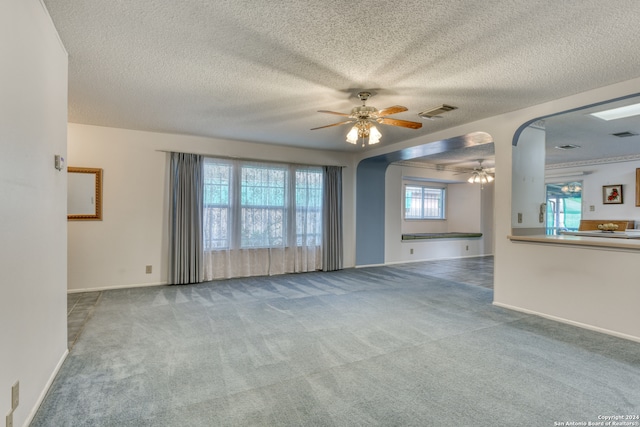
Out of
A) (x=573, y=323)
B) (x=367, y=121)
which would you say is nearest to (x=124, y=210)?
(x=367, y=121)

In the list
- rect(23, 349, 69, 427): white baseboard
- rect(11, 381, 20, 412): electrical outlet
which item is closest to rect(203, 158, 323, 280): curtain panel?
rect(23, 349, 69, 427): white baseboard

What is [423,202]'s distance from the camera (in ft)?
29.1

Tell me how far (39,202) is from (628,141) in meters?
7.73

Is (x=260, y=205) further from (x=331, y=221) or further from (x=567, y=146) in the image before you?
(x=567, y=146)

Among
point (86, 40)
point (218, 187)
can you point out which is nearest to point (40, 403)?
point (86, 40)

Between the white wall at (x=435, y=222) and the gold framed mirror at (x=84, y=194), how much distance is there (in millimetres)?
5289

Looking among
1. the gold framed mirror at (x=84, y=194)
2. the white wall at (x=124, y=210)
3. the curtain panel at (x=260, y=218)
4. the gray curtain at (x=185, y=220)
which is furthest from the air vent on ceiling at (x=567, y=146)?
the gold framed mirror at (x=84, y=194)

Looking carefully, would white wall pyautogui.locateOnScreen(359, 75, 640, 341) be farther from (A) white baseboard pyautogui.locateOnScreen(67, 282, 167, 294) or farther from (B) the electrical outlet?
(A) white baseboard pyautogui.locateOnScreen(67, 282, 167, 294)

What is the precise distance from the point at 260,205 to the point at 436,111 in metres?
3.23

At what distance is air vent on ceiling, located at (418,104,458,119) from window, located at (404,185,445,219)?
478cm

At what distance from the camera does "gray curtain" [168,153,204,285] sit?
4.90 meters

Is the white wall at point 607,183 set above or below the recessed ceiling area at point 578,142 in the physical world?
below

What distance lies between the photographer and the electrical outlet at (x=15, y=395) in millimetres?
1483

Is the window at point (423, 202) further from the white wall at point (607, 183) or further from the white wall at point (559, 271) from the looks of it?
the white wall at point (559, 271)
